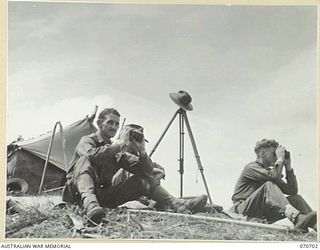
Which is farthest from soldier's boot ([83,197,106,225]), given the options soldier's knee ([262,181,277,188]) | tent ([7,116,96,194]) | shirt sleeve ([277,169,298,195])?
shirt sleeve ([277,169,298,195])

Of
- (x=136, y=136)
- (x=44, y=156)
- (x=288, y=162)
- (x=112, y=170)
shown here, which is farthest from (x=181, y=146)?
(x=44, y=156)

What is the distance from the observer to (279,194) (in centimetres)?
512

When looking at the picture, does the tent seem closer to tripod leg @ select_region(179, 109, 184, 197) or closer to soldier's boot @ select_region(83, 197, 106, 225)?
soldier's boot @ select_region(83, 197, 106, 225)

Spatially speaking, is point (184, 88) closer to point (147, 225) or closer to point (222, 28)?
point (222, 28)

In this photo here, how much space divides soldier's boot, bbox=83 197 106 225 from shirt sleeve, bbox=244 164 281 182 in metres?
1.06

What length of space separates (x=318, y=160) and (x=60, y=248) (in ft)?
6.26

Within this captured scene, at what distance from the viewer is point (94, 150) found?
16.7 ft

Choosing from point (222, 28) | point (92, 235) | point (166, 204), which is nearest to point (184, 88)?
point (222, 28)

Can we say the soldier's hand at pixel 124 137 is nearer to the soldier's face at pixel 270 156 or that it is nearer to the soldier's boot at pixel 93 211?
the soldier's boot at pixel 93 211

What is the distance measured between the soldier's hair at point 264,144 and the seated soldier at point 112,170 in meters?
0.50

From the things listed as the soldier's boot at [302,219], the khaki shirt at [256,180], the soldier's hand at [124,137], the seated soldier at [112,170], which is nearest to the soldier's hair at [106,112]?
the seated soldier at [112,170]

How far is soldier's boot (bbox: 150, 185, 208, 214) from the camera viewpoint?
5102mm

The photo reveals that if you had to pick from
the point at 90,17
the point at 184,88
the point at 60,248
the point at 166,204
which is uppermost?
the point at 90,17

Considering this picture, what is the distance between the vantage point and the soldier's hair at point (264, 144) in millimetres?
5141
